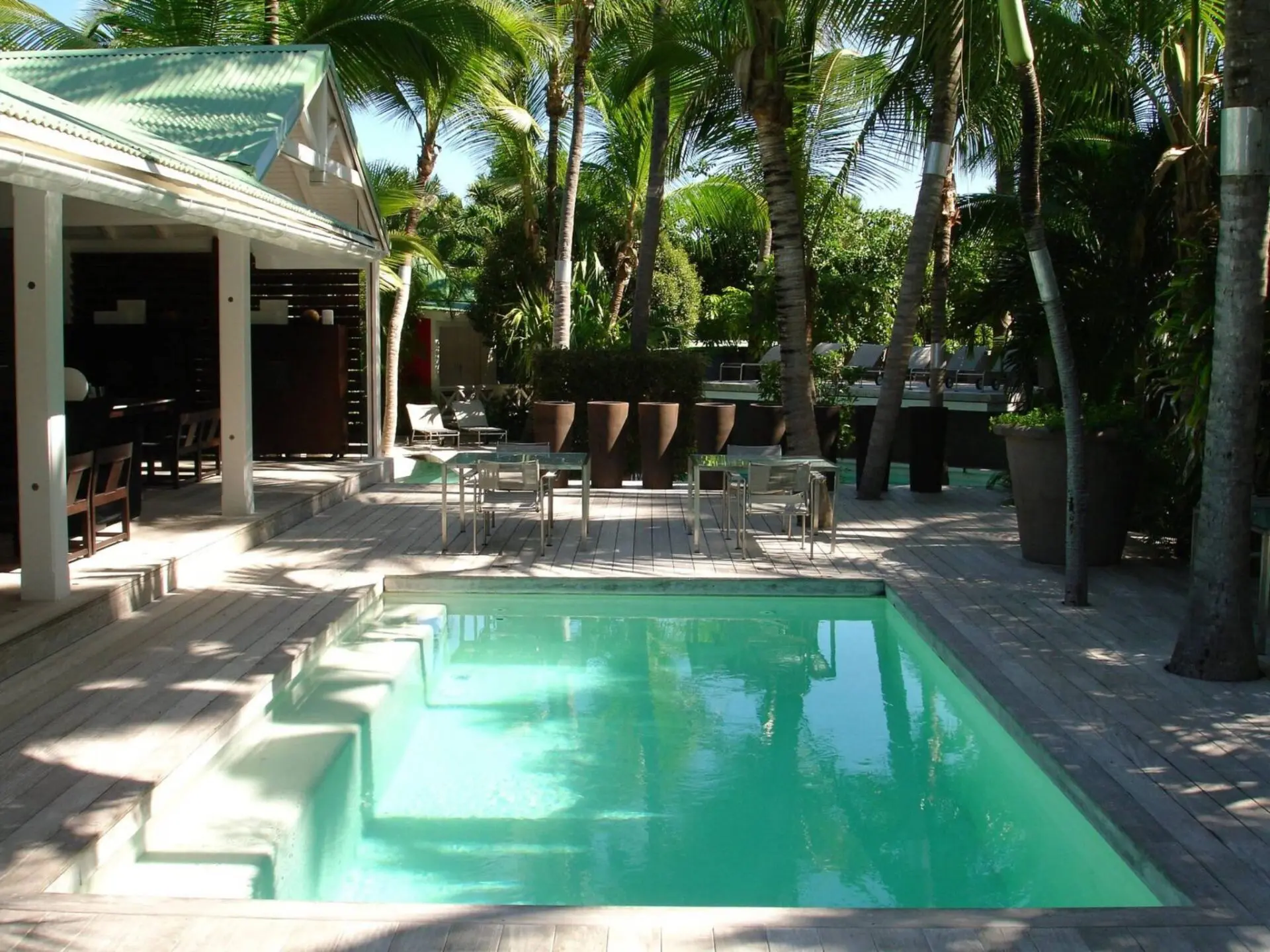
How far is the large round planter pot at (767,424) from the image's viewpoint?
13.2 metres

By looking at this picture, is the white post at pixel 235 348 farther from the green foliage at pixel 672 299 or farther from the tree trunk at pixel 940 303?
the green foliage at pixel 672 299

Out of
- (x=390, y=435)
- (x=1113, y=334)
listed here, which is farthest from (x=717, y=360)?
(x=1113, y=334)

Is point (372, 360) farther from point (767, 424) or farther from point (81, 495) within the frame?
point (81, 495)

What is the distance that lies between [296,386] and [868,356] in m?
12.0

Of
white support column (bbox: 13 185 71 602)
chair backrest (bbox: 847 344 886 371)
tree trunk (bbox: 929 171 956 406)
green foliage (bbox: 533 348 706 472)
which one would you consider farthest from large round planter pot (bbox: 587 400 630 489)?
chair backrest (bbox: 847 344 886 371)

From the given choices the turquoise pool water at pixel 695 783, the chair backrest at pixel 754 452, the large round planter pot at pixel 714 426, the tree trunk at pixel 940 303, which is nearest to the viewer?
the turquoise pool water at pixel 695 783

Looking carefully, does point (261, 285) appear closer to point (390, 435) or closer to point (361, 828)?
point (390, 435)

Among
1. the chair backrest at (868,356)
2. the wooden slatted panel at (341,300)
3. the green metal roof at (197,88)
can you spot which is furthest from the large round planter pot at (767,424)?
the chair backrest at (868,356)

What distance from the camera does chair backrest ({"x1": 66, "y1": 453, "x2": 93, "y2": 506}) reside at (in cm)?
724

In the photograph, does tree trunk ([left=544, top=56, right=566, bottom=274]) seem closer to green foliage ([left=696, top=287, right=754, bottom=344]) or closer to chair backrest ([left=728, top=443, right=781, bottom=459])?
green foliage ([left=696, top=287, right=754, bottom=344])

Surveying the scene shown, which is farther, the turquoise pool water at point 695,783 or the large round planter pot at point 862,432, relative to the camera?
the large round planter pot at point 862,432

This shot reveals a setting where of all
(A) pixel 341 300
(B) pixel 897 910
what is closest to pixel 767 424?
(A) pixel 341 300

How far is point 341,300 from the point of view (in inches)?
599

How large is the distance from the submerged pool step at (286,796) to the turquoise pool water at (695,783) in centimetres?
3
